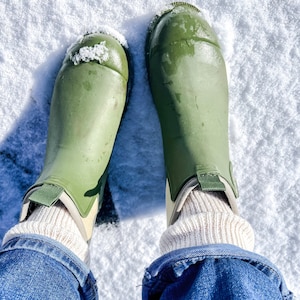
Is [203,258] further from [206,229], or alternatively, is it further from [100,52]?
[100,52]

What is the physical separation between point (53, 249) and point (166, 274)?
0.22 meters

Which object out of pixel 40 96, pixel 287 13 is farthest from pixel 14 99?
pixel 287 13

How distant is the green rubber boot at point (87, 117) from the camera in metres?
1.14

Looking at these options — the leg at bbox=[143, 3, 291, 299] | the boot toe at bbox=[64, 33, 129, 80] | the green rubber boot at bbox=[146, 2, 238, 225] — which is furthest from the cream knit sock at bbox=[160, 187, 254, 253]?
the boot toe at bbox=[64, 33, 129, 80]

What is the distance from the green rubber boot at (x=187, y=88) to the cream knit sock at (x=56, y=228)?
0.24 m

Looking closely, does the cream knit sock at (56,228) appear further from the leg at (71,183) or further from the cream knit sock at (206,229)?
the cream knit sock at (206,229)

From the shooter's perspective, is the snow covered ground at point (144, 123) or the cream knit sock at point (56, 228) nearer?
the cream knit sock at point (56, 228)

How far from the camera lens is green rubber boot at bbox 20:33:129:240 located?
114cm

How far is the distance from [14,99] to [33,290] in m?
0.62

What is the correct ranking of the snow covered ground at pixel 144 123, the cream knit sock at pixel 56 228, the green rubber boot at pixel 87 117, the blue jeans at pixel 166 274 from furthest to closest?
the snow covered ground at pixel 144 123 < the green rubber boot at pixel 87 117 < the cream knit sock at pixel 56 228 < the blue jeans at pixel 166 274

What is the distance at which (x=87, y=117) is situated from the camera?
1208 mm

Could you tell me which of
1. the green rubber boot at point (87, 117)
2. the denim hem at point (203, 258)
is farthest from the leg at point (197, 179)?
the green rubber boot at point (87, 117)

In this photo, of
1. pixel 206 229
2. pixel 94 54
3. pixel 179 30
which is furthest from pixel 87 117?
pixel 206 229

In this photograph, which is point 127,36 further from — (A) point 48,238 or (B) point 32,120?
(A) point 48,238
